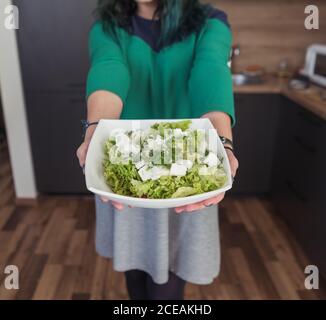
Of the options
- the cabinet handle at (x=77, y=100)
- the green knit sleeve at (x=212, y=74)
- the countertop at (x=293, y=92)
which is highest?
the green knit sleeve at (x=212, y=74)

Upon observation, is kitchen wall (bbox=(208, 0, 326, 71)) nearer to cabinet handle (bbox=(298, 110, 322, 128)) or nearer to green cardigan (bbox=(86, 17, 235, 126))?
cabinet handle (bbox=(298, 110, 322, 128))

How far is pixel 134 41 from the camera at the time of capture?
0.76m

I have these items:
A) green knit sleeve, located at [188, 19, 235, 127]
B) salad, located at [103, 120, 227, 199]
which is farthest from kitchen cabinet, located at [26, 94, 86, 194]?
salad, located at [103, 120, 227, 199]

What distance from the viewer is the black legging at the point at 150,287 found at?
84 centimetres

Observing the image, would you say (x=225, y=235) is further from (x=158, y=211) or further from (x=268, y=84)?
(x=158, y=211)

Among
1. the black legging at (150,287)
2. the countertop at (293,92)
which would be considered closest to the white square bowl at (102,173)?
the black legging at (150,287)

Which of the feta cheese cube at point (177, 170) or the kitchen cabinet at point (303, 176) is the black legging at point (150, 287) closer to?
the feta cheese cube at point (177, 170)

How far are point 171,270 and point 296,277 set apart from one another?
2.05 ft

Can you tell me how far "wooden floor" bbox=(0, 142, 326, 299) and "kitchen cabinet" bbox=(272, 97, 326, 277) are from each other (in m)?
0.09

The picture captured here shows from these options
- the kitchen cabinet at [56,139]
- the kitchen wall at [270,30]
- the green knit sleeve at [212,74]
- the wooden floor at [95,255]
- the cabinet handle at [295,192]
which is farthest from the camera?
the kitchen wall at [270,30]

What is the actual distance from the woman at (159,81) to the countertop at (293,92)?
0.56 meters

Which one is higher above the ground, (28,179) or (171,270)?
(171,270)
